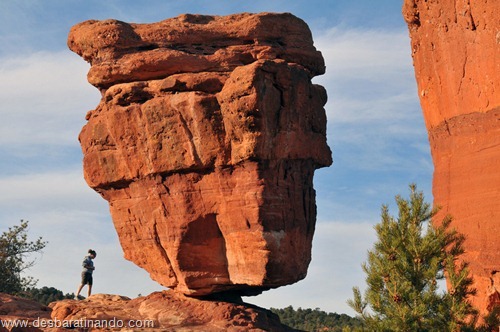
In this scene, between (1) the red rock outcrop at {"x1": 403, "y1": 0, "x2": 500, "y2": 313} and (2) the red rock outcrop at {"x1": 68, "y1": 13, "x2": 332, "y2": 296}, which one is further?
(2) the red rock outcrop at {"x1": 68, "y1": 13, "x2": 332, "y2": 296}

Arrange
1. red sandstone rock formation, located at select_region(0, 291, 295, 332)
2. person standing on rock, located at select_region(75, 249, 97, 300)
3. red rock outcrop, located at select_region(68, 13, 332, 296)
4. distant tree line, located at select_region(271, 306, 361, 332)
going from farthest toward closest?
distant tree line, located at select_region(271, 306, 361, 332) → person standing on rock, located at select_region(75, 249, 97, 300) → red rock outcrop, located at select_region(68, 13, 332, 296) → red sandstone rock formation, located at select_region(0, 291, 295, 332)

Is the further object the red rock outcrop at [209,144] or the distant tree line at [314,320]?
the distant tree line at [314,320]

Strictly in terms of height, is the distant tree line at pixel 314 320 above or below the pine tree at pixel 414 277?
above

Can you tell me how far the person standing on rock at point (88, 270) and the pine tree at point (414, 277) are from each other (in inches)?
458

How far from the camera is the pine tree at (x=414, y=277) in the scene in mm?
22203

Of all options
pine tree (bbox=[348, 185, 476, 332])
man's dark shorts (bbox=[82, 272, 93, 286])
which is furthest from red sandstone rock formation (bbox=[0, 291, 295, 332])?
pine tree (bbox=[348, 185, 476, 332])

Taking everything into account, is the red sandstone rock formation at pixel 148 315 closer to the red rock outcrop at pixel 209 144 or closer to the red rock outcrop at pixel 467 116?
the red rock outcrop at pixel 209 144

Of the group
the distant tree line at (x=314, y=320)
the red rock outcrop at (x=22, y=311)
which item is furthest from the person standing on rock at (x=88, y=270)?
the distant tree line at (x=314, y=320)

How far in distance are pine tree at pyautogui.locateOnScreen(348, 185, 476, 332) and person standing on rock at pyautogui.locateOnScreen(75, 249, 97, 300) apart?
1163cm

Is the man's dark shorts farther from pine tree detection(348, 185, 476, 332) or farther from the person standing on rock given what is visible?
pine tree detection(348, 185, 476, 332)

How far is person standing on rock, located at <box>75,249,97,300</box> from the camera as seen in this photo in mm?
31719

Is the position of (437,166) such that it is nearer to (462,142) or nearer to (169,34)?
(462,142)

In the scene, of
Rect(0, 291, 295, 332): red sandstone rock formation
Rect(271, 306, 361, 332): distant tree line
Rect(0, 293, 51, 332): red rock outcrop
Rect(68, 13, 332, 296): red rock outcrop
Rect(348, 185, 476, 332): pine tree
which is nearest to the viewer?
Rect(348, 185, 476, 332): pine tree

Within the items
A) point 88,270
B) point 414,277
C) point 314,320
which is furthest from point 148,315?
point 314,320
